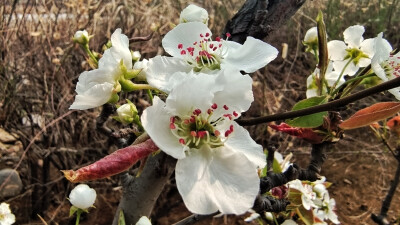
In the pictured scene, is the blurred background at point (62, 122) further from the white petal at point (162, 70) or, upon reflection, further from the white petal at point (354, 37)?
the white petal at point (162, 70)

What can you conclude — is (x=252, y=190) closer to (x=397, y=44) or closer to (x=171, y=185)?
(x=171, y=185)

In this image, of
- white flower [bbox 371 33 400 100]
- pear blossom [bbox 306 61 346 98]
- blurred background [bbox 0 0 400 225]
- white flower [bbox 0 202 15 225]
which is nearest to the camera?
white flower [bbox 371 33 400 100]

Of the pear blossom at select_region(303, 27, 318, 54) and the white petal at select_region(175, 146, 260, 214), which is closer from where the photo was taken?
the white petal at select_region(175, 146, 260, 214)

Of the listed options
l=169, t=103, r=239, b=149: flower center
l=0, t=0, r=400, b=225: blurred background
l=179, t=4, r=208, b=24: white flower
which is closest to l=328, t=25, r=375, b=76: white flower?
l=179, t=4, r=208, b=24: white flower

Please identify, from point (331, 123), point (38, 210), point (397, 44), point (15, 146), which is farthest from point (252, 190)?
point (397, 44)

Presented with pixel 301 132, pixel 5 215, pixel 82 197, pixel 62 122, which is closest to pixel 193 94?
pixel 301 132

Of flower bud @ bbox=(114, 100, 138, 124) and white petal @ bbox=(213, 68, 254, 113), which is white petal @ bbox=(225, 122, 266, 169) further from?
flower bud @ bbox=(114, 100, 138, 124)

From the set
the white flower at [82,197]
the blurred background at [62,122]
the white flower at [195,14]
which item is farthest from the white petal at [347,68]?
the blurred background at [62,122]

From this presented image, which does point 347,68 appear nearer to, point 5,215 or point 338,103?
point 338,103
